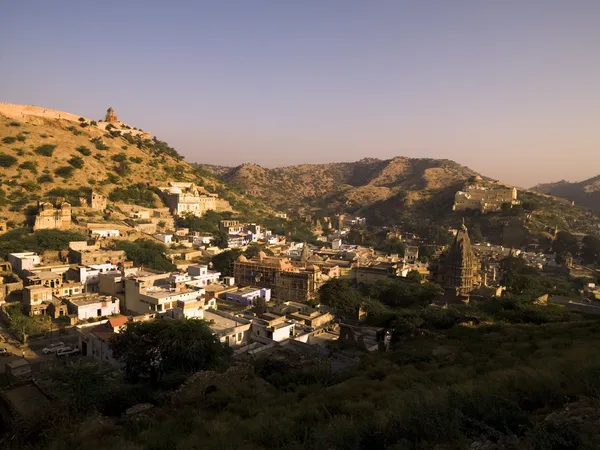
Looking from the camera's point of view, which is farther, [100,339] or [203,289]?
[203,289]

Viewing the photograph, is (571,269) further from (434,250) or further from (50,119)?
(50,119)

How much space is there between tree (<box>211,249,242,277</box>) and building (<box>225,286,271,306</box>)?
11.5ft

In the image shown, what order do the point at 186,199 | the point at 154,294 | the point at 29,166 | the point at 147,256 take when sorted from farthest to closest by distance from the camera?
the point at 186,199 < the point at 29,166 < the point at 147,256 < the point at 154,294

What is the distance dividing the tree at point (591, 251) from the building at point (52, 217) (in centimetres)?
4451

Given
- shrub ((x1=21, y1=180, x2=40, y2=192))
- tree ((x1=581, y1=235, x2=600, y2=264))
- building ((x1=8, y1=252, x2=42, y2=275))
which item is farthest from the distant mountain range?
building ((x1=8, y1=252, x2=42, y2=275))

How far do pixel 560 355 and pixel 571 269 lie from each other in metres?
31.7

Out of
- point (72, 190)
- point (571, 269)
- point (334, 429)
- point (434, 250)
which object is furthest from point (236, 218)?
point (334, 429)

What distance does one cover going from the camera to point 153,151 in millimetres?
56844

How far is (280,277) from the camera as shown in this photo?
1010 inches

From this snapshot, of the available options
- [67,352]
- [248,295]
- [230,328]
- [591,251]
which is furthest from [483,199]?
[67,352]

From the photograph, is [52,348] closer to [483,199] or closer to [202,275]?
[202,275]

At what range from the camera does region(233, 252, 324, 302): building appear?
81.9 ft

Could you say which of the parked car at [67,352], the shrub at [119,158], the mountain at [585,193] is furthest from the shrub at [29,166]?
the mountain at [585,193]

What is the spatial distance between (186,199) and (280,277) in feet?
71.5
